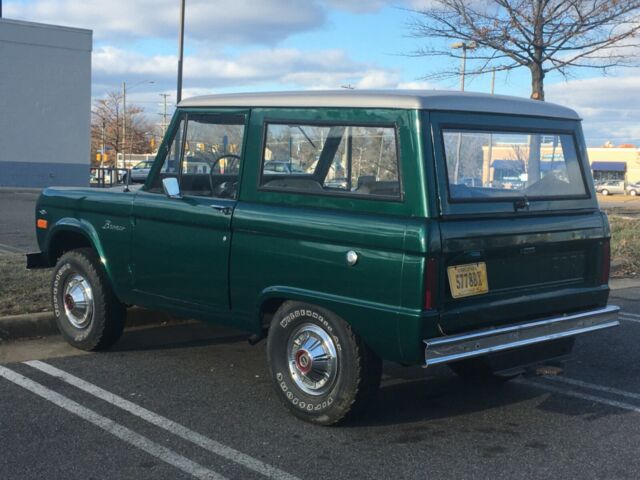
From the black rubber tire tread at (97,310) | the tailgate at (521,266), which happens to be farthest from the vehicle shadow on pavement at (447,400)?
the black rubber tire tread at (97,310)

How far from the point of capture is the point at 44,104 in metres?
32.2

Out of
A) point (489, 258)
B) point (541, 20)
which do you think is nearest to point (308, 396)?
point (489, 258)

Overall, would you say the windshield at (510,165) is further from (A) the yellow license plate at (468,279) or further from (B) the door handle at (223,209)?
(B) the door handle at (223,209)

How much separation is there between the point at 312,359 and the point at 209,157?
5.50 ft

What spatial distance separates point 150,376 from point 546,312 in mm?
2768

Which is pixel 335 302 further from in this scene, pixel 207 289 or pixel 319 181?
pixel 207 289

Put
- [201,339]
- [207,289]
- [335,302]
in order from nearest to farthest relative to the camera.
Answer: [335,302], [207,289], [201,339]

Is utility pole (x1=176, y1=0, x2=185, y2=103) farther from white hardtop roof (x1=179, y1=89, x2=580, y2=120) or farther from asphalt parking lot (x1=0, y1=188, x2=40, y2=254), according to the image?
white hardtop roof (x1=179, y1=89, x2=580, y2=120)

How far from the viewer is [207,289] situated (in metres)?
5.31

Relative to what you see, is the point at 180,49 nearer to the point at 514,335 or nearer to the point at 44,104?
the point at 44,104

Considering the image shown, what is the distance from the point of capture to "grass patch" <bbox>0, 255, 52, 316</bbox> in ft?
22.5

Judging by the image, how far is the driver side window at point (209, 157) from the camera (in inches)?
209

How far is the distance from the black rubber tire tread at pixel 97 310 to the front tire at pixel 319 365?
1.74m

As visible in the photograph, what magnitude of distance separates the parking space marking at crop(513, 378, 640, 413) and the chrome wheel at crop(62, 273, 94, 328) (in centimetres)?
330
